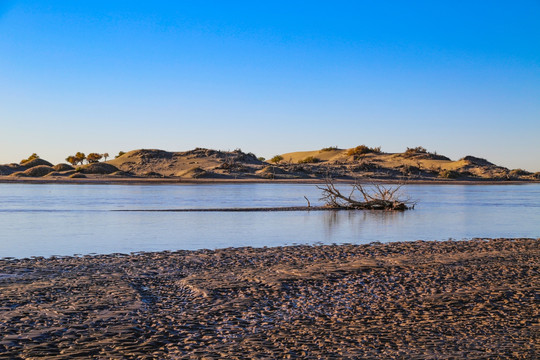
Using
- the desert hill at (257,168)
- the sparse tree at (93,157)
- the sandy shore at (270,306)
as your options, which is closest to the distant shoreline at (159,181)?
the desert hill at (257,168)

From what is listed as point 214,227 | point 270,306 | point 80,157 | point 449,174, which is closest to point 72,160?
point 80,157

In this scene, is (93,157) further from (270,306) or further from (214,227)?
(270,306)

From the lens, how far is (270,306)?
6766 mm

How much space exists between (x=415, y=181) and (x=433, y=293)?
159ft

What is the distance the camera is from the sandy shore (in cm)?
523

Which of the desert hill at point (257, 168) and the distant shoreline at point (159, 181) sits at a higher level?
the desert hill at point (257, 168)

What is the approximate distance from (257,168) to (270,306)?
178 feet

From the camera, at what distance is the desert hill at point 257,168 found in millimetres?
54438

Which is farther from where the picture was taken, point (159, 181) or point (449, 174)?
point (449, 174)

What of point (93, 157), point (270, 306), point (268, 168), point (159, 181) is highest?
point (93, 157)

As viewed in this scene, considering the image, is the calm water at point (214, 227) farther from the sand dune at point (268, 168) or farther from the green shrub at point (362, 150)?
the green shrub at point (362, 150)

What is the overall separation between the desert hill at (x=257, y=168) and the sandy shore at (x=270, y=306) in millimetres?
39980

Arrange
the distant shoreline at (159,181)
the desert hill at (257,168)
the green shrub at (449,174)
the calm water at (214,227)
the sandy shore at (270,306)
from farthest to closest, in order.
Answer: the green shrub at (449,174) → the desert hill at (257,168) → the distant shoreline at (159,181) → the calm water at (214,227) → the sandy shore at (270,306)

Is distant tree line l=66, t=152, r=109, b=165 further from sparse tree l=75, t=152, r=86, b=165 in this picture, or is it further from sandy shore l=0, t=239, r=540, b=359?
sandy shore l=0, t=239, r=540, b=359
